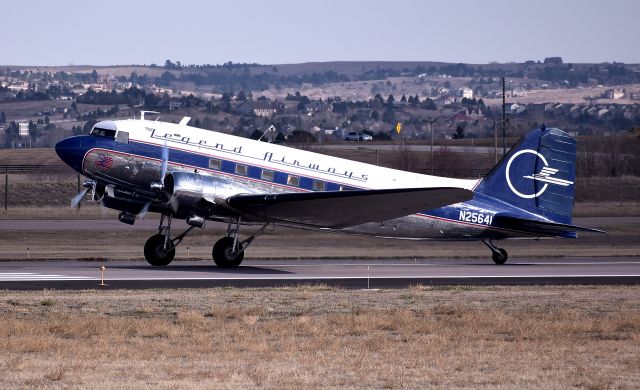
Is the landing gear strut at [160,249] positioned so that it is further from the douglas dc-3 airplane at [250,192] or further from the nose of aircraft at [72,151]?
the nose of aircraft at [72,151]

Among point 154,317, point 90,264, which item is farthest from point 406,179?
point 154,317

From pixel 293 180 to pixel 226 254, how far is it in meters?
2.92

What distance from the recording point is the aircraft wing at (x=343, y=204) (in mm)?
29719

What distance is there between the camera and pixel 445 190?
1150 inches

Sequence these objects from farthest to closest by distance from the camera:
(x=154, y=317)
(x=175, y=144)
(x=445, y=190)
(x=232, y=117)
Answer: (x=232, y=117) < (x=175, y=144) < (x=445, y=190) < (x=154, y=317)

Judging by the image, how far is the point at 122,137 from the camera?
30891mm

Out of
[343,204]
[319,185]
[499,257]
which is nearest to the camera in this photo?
[343,204]

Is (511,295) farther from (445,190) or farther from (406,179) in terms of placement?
(406,179)

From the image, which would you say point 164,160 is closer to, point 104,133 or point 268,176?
point 104,133

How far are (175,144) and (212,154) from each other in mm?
1090

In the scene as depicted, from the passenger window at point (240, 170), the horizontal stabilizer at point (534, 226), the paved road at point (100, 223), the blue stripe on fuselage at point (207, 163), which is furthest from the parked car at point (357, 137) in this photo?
the passenger window at point (240, 170)

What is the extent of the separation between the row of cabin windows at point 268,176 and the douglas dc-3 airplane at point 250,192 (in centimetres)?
3

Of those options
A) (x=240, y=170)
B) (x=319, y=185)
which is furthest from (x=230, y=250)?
(x=319, y=185)

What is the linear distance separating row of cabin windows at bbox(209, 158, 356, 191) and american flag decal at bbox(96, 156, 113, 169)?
2815 mm
